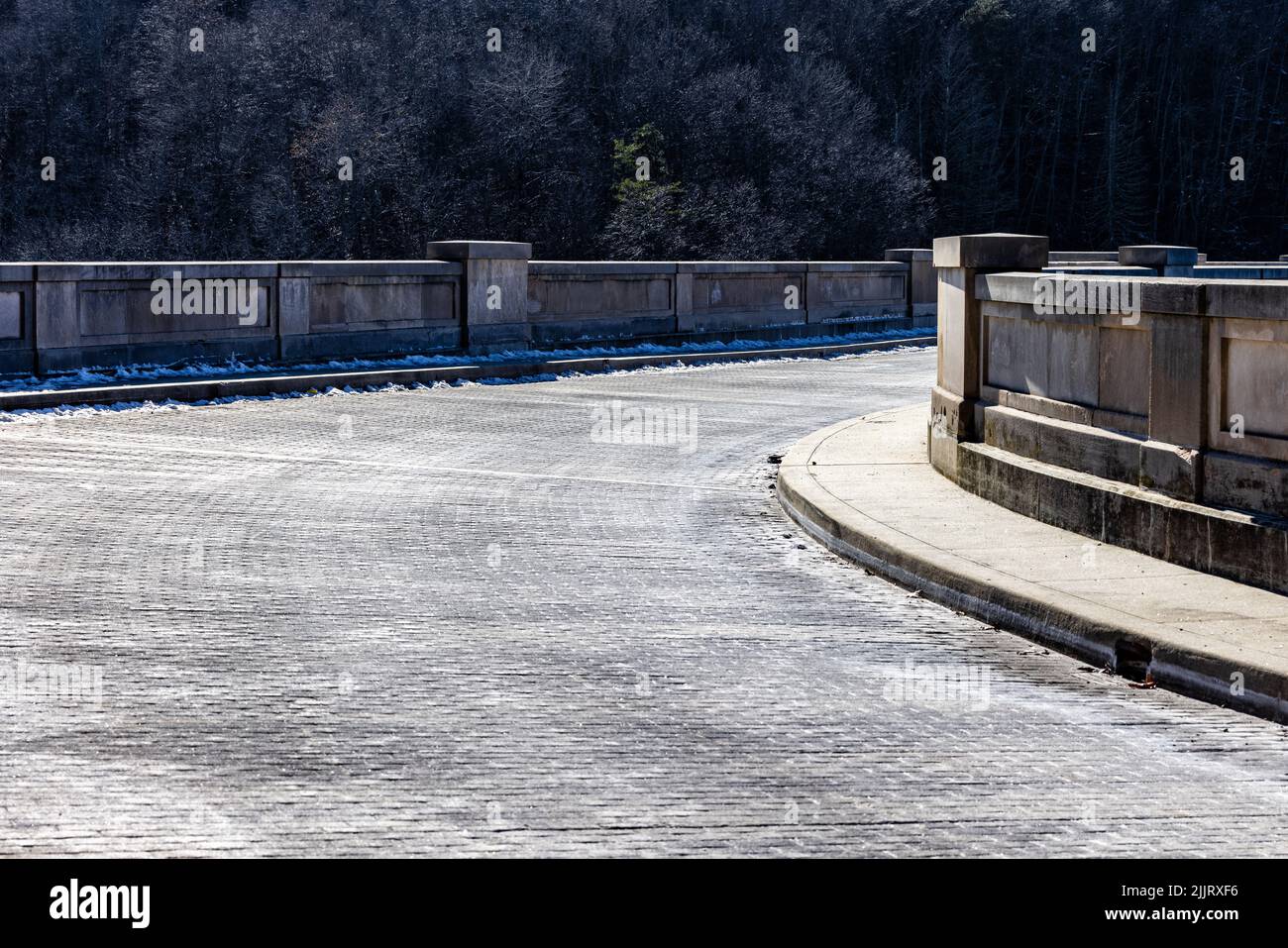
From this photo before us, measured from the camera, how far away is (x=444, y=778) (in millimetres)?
5605

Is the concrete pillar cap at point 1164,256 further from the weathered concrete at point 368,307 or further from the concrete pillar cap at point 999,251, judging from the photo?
the concrete pillar cap at point 999,251

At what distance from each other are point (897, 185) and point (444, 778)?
68300 mm

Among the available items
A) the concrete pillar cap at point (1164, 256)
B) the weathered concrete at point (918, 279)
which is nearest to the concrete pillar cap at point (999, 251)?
the concrete pillar cap at point (1164, 256)

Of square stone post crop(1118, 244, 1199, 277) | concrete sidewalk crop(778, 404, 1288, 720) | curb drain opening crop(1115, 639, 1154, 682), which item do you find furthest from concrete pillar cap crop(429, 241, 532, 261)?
curb drain opening crop(1115, 639, 1154, 682)

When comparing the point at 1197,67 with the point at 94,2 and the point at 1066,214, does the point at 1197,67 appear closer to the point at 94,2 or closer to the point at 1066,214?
the point at 1066,214

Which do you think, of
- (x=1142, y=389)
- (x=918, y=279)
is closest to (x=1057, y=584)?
(x=1142, y=389)

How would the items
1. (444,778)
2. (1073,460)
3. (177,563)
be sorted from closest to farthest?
1. (444,778)
2. (177,563)
3. (1073,460)

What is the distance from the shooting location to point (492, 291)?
86.7 feet

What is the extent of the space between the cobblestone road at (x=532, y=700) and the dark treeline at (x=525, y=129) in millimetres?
51558

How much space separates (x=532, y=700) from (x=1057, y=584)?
130 inches

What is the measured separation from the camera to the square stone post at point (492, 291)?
85.4 feet

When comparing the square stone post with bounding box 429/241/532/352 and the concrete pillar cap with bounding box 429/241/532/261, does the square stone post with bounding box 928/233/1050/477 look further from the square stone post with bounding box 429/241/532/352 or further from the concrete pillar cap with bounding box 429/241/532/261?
the square stone post with bounding box 429/241/532/352

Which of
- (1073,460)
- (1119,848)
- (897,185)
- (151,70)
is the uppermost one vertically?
(151,70)
